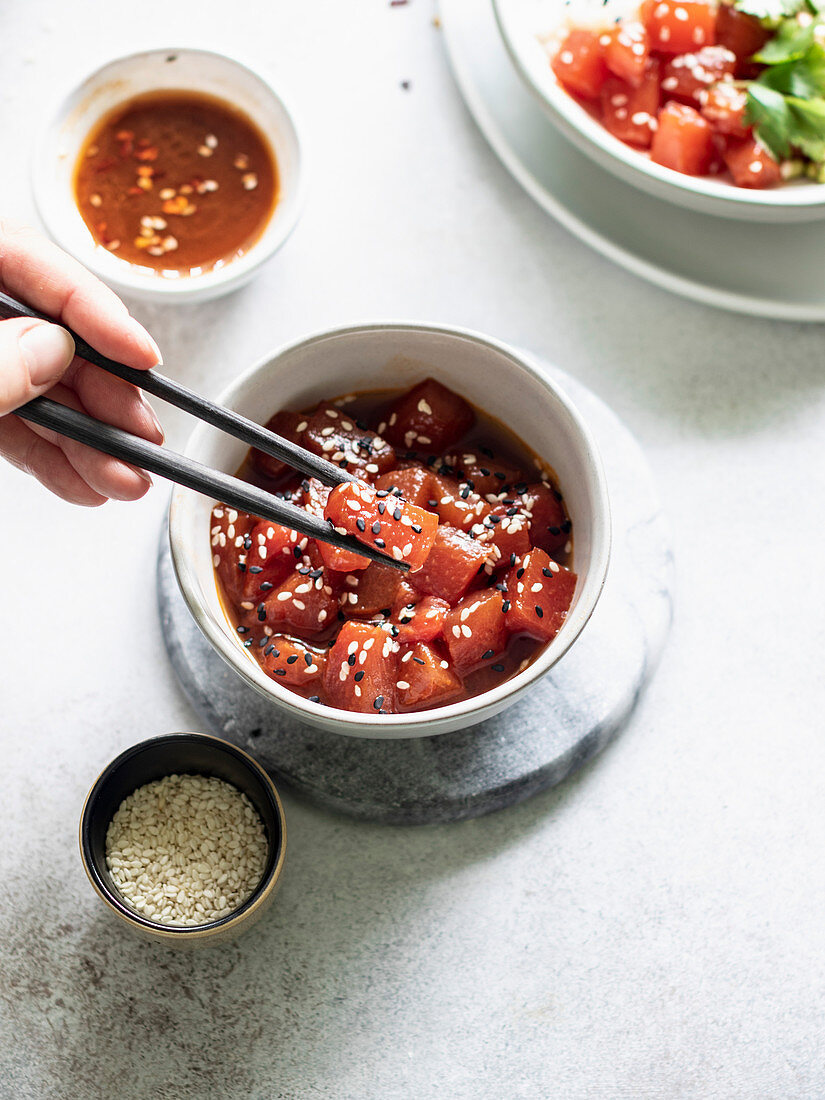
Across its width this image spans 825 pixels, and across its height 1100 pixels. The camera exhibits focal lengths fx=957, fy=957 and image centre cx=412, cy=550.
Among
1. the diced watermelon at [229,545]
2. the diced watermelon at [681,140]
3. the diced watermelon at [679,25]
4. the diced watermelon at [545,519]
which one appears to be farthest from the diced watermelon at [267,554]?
the diced watermelon at [679,25]

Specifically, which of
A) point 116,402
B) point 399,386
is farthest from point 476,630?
point 116,402

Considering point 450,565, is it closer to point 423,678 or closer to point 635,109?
point 423,678

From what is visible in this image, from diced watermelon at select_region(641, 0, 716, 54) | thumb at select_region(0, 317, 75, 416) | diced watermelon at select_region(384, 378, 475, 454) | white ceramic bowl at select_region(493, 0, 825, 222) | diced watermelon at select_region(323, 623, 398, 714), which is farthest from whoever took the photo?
diced watermelon at select_region(641, 0, 716, 54)

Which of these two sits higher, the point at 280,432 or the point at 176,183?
the point at 176,183

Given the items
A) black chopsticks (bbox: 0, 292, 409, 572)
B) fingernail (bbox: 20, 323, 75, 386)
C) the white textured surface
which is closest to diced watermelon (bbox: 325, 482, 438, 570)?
black chopsticks (bbox: 0, 292, 409, 572)

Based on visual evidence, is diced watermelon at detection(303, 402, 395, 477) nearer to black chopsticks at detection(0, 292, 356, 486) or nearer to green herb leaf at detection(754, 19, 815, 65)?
black chopsticks at detection(0, 292, 356, 486)

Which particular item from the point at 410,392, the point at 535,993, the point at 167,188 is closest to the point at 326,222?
the point at 167,188

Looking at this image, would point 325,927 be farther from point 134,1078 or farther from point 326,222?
point 326,222
